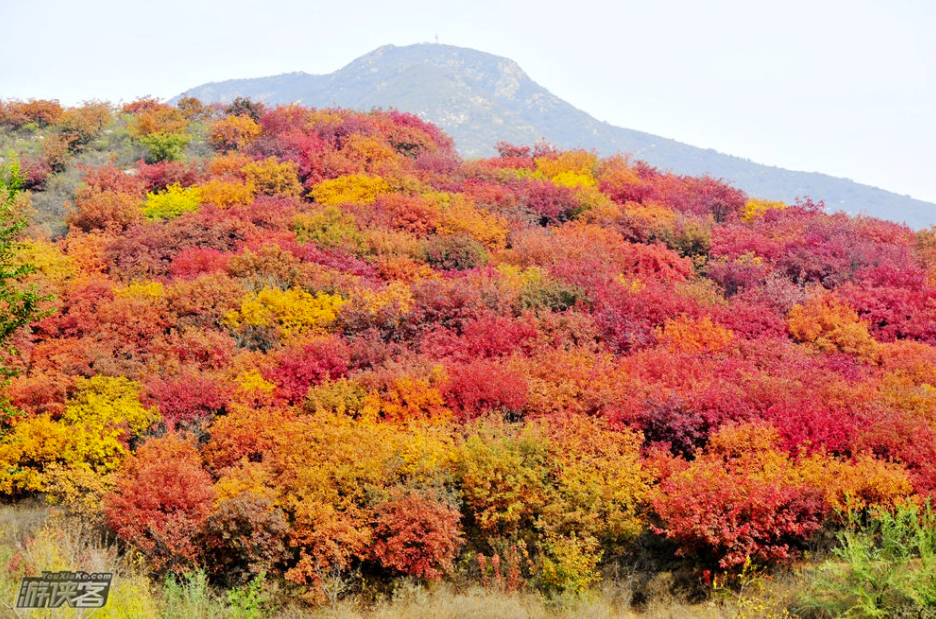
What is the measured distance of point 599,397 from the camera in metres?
10.9

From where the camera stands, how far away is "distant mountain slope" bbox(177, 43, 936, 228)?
96.2 meters

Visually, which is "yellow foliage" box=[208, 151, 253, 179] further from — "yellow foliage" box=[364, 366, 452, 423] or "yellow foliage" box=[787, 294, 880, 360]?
"yellow foliage" box=[787, 294, 880, 360]

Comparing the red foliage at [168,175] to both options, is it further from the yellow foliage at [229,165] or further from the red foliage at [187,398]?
the red foliage at [187,398]

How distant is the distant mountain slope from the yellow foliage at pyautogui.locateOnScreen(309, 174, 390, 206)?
180 feet

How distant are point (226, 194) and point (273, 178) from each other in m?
2.18

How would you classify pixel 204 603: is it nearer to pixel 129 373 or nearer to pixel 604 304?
pixel 129 373

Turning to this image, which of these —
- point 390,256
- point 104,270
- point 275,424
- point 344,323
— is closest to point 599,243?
point 390,256

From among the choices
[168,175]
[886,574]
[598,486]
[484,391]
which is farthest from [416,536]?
[168,175]

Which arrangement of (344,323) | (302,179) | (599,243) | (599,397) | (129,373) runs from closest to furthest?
(599,397) < (129,373) < (344,323) < (599,243) < (302,179)

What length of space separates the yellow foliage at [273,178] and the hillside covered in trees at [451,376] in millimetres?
214

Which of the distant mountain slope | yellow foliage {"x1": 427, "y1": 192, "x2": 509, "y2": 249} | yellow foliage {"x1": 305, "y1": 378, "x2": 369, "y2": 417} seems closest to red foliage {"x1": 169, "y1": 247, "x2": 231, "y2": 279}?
yellow foliage {"x1": 427, "y1": 192, "x2": 509, "y2": 249}

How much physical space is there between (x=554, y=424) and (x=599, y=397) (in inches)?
45.4

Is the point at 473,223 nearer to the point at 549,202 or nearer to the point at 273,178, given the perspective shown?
the point at 549,202

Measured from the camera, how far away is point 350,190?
2286cm
